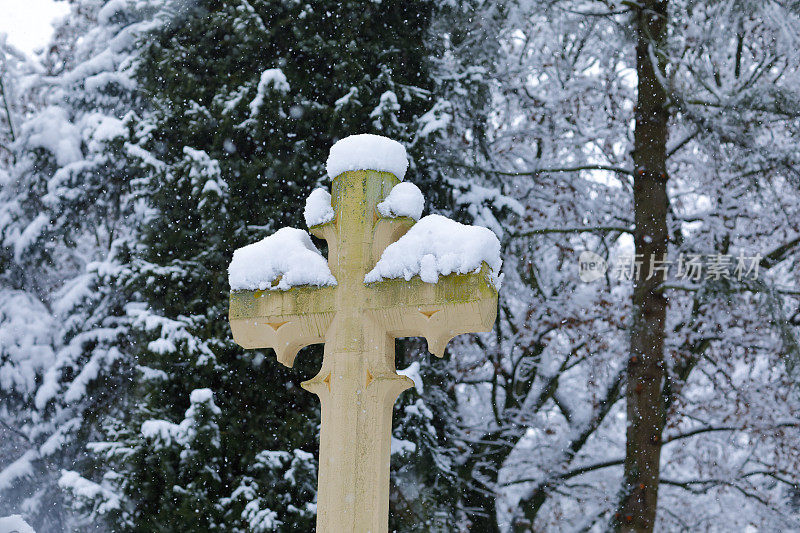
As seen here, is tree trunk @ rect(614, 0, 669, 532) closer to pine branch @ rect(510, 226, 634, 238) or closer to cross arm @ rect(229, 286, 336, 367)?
pine branch @ rect(510, 226, 634, 238)

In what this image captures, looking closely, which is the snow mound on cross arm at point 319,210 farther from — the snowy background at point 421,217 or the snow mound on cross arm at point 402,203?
the snowy background at point 421,217

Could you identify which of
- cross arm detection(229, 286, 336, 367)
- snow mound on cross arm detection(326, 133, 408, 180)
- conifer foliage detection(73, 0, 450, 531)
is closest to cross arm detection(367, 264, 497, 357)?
cross arm detection(229, 286, 336, 367)

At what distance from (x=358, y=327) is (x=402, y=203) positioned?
1.25 ft

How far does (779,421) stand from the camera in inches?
318

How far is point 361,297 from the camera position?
2205mm

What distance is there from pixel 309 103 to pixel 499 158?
3522 millimetres

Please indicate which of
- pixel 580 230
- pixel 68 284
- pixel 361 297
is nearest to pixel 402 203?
pixel 361 297

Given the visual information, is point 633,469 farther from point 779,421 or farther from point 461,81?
point 461,81

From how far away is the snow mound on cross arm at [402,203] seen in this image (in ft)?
7.36

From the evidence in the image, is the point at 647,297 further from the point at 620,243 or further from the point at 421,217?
the point at 620,243

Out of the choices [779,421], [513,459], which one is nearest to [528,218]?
[513,459]

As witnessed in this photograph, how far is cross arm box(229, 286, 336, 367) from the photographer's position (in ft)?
7.39

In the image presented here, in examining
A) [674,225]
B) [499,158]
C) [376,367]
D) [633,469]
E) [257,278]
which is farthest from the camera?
[499,158]

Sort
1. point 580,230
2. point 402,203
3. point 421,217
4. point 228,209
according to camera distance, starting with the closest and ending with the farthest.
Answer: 1. point 402,203
2. point 421,217
3. point 228,209
4. point 580,230
